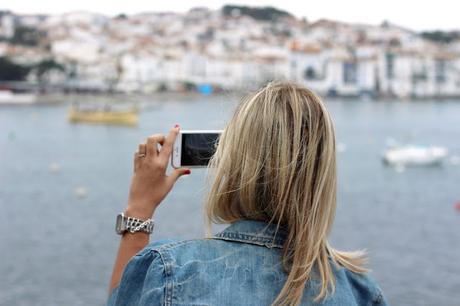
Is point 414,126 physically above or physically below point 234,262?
below

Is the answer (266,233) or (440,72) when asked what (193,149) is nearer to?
(266,233)

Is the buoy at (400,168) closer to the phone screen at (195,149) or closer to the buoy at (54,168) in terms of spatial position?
the buoy at (54,168)

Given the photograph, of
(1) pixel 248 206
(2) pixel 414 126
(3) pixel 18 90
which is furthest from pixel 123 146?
(3) pixel 18 90

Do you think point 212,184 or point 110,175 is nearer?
point 212,184

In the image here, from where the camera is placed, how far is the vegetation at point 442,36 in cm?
8400

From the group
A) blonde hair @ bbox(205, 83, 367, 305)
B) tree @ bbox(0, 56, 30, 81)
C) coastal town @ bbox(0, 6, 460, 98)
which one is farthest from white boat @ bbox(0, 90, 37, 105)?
blonde hair @ bbox(205, 83, 367, 305)

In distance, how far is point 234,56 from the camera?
247 feet

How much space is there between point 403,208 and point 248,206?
13.4 m

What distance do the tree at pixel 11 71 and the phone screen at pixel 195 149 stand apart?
191 feet

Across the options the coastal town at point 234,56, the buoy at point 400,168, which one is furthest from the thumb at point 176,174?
the coastal town at point 234,56

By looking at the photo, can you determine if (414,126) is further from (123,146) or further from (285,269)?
(285,269)

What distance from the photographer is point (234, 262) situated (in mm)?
723

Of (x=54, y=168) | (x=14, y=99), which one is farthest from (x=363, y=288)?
(x=14, y=99)

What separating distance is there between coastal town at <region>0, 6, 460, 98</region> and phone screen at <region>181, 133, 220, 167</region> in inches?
2347
